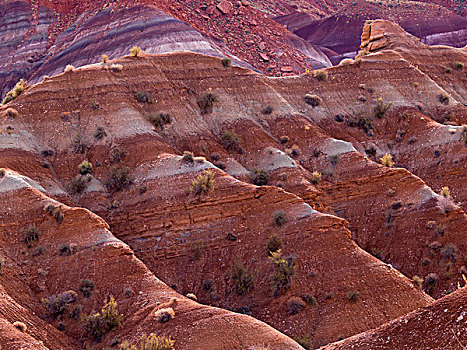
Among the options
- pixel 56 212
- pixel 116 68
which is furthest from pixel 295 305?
pixel 116 68

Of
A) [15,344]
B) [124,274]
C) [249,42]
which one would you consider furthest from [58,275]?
[249,42]

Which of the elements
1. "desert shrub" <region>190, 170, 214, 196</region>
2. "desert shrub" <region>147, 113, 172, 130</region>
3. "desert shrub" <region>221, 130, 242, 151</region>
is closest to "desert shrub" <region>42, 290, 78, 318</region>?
"desert shrub" <region>190, 170, 214, 196</region>

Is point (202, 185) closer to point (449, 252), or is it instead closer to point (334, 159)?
point (334, 159)

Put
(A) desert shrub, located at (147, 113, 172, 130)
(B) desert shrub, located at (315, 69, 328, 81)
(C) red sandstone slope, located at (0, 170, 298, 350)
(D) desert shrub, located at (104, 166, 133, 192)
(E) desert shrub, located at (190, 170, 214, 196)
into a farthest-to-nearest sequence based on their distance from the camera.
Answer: (B) desert shrub, located at (315, 69, 328, 81) → (A) desert shrub, located at (147, 113, 172, 130) → (D) desert shrub, located at (104, 166, 133, 192) → (E) desert shrub, located at (190, 170, 214, 196) → (C) red sandstone slope, located at (0, 170, 298, 350)

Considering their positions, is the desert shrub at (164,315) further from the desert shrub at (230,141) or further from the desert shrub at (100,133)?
the desert shrub at (230,141)

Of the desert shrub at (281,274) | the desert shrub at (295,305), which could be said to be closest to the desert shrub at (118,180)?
the desert shrub at (281,274)

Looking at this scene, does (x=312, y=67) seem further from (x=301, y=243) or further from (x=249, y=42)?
(x=301, y=243)

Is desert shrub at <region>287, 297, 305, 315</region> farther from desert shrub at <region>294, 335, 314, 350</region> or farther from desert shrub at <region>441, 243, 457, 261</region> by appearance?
desert shrub at <region>441, 243, 457, 261</region>
